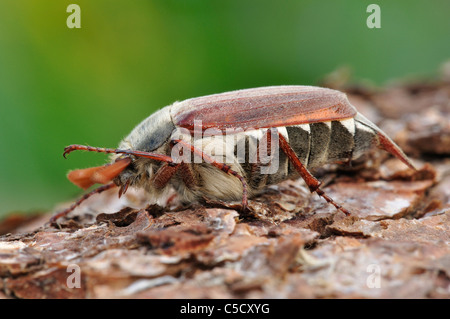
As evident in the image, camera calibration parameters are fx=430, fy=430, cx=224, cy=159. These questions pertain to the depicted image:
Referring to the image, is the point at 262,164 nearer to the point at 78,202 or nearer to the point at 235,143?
the point at 235,143

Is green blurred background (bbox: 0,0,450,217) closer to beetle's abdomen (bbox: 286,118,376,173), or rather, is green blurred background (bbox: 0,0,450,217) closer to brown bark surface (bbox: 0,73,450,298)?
brown bark surface (bbox: 0,73,450,298)

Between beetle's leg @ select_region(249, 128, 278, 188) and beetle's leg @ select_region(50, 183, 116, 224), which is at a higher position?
beetle's leg @ select_region(249, 128, 278, 188)

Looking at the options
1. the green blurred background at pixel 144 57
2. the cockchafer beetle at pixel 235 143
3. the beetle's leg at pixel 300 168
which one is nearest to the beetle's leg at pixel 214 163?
the cockchafer beetle at pixel 235 143

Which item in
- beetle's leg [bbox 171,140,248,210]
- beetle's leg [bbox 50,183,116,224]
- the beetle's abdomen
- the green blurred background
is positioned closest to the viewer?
beetle's leg [bbox 171,140,248,210]

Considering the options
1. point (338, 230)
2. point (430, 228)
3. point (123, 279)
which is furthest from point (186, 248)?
point (430, 228)

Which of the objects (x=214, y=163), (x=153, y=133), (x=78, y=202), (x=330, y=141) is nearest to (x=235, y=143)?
(x=214, y=163)

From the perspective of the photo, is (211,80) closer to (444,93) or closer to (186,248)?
(444,93)

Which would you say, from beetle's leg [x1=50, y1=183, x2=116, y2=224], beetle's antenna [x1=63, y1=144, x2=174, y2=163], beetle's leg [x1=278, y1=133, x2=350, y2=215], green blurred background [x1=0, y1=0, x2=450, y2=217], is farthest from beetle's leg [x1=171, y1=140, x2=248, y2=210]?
green blurred background [x1=0, y1=0, x2=450, y2=217]

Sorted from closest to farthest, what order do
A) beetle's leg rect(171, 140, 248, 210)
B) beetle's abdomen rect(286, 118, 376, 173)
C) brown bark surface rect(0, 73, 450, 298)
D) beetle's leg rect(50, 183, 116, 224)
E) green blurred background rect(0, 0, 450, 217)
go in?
brown bark surface rect(0, 73, 450, 298) < beetle's leg rect(171, 140, 248, 210) < beetle's abdomen rect(286, 118, 376, 173) < beetle's leg rect(50, 183, 116, 224) < green blurred background rect(0, 0, 450, 217)
